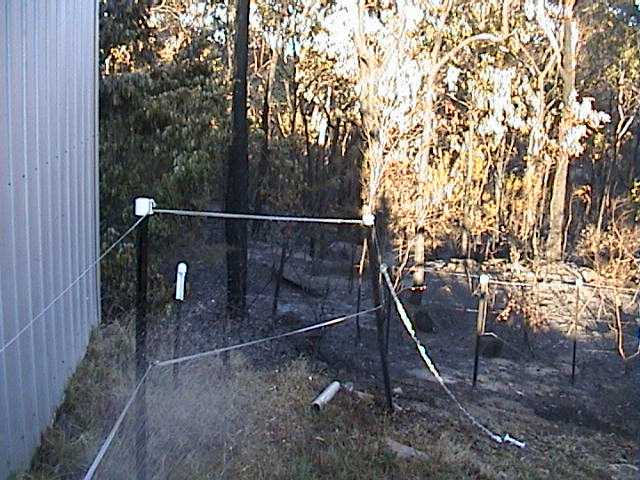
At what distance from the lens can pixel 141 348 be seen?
3598 mm

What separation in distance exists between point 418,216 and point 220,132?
3.27 m

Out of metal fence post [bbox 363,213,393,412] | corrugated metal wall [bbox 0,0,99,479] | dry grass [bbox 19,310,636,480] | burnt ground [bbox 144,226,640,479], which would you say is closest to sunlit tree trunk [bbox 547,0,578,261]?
burnt ground [bbox 144,226,640,479]

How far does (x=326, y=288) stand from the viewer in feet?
33.0

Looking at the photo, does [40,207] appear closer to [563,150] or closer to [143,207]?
[143,207]

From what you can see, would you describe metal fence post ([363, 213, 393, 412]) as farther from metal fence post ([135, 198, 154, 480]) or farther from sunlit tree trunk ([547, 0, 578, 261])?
sunlit tree trunk ([547, 0, 578, 261])

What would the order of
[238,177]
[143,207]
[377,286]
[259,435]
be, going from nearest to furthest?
[143,207], [259,435], [377,286], [238,177]

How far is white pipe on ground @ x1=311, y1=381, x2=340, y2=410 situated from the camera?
5.03 meters

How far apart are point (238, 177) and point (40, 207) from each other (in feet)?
17.3

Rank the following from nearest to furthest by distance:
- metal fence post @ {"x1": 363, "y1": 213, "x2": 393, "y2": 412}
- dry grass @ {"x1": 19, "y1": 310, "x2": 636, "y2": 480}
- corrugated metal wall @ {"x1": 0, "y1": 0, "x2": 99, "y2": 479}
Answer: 1. corrugated metal wall @ {"x1": 0, "y1": 0, "x2": 99, "y2": 479}
2. dry grass @ {"x1": 19, "y1": 310, "x2": 636, "y2": 480}
3. metal fence post @ {"x1": 363, "y1": 213, "x2": 393, "y2": 412}

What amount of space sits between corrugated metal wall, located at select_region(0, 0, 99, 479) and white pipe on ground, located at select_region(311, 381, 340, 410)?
4.87ft

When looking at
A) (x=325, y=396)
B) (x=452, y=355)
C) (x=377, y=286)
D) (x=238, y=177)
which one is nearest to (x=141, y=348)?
(x=325, y=396)

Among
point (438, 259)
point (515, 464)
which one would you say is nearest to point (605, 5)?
point (438, 259)

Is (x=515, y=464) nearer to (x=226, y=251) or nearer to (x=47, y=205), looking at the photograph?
(x=47, y=205)

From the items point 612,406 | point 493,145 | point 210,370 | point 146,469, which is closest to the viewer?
point 146,469
